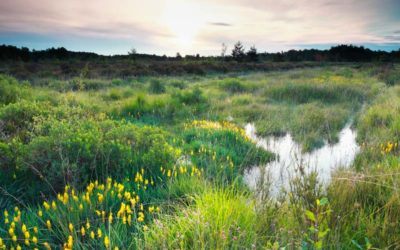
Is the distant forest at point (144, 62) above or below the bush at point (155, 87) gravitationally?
above

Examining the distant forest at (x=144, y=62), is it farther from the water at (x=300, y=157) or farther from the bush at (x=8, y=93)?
the water at (x=300, y=157)

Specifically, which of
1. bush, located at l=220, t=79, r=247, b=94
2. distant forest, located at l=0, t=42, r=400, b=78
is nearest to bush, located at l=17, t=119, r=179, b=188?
distant forest, located at l=0, t=42, r=400, b=78

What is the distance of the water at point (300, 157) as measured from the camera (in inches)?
208

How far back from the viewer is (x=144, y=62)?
47906mm

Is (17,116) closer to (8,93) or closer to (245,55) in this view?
(8,93)

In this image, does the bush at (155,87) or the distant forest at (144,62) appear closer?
the bush at (155,87)

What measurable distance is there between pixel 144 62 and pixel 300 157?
43.8m

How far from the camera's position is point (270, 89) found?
14.9m

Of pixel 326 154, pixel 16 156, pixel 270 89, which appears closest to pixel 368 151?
pixel 326 154

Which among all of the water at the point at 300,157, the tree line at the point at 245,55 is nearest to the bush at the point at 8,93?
the water at the point at 300,157

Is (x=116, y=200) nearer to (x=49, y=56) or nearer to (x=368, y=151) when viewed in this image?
(x=368, y=151)

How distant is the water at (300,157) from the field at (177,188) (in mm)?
217

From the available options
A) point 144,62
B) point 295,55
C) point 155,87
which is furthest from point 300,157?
point 295,55

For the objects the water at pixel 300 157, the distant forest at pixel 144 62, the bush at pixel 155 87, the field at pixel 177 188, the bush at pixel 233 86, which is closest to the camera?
the field at pixel 177 188
